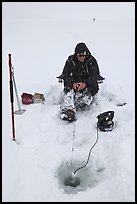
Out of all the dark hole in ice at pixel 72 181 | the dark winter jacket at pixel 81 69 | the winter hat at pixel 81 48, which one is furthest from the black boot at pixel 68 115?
the dark hole in ice at pixel 72 181

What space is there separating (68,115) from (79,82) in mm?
690

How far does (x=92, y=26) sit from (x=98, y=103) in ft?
28.4

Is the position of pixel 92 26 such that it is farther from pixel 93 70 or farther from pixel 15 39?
pixel 93 70

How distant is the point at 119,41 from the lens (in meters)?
10.9

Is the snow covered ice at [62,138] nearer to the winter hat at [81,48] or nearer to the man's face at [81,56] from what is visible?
the man's face at [81,56]

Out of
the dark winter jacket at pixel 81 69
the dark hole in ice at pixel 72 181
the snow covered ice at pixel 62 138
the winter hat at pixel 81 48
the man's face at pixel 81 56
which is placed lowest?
the dark hole in ice at pixel 72 181

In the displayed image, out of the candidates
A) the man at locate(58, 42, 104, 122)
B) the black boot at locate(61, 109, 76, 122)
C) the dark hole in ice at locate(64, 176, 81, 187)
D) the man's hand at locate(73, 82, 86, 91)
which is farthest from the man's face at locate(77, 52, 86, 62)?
the dark hole in ice at locate(64, 176, 81, 187)

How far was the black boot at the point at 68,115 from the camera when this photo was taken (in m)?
5.14

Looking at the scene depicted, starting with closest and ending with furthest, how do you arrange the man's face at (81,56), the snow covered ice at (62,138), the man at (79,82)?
the snow covered ice at (62,138) → the man at (79,82) → the man's face at (81,56)

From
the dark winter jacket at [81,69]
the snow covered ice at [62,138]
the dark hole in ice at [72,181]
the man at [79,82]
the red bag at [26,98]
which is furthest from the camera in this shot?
the red bag at [26,98]

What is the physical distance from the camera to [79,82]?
218 inches

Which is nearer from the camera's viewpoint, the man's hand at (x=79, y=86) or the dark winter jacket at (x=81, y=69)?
the man's hand at (x=79, y=86)

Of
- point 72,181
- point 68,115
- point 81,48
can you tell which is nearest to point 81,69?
point 81,48

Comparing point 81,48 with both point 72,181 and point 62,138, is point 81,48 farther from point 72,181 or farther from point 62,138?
point 72,181
